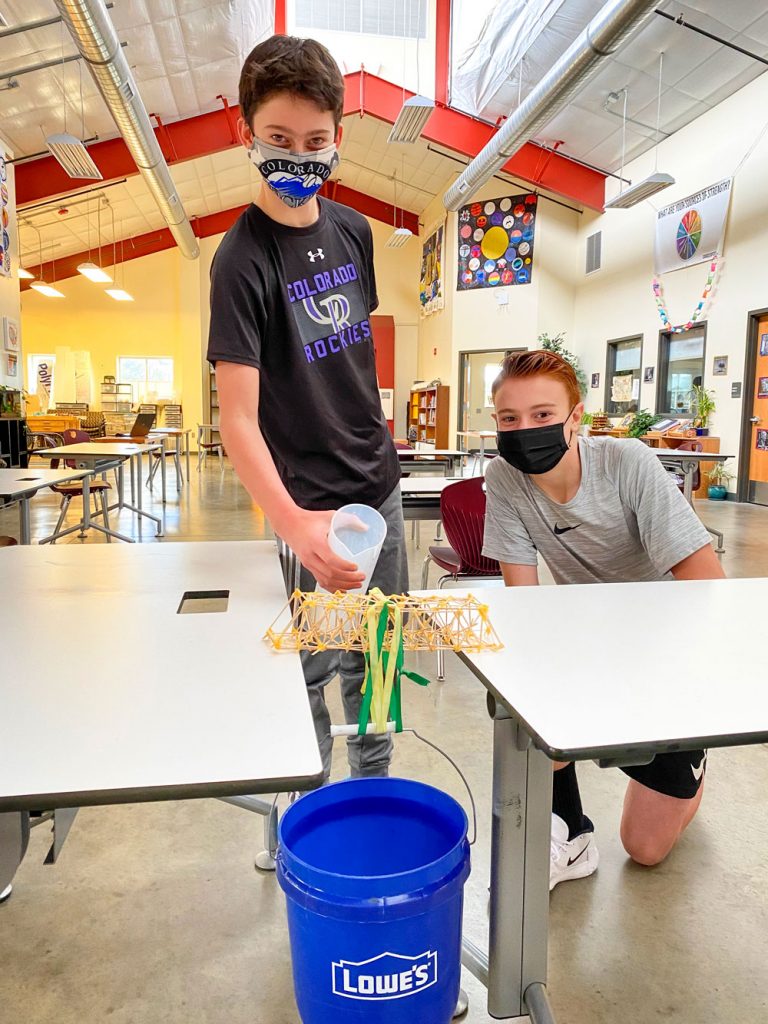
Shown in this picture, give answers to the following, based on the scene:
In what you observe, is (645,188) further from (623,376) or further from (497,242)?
(497,242)

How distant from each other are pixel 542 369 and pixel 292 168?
636 millimetres

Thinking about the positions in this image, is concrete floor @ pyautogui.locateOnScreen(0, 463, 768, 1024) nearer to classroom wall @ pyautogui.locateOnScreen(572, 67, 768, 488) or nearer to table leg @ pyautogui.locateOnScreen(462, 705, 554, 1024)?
table leg @ pyautogui.locateOnScreen(462, 705, 554, 1024)

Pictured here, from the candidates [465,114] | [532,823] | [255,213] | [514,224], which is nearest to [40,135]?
[465,114]

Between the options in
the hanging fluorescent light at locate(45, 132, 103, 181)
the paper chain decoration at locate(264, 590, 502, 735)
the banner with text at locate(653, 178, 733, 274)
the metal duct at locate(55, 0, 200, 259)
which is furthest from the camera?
the banner with text at locate(653, 178, 733, 274)

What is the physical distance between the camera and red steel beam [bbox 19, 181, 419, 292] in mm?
15195

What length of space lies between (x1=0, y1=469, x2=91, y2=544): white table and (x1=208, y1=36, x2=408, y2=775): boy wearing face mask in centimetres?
231

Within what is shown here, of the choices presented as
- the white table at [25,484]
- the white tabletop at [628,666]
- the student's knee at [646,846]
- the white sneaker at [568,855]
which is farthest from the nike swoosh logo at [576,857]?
the white table at [25,484]

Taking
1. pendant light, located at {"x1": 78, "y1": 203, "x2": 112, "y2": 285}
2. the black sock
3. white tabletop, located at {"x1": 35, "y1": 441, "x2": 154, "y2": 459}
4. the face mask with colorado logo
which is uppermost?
pendant light, located at {"x1": 78, "y1": 203, "x2": 112, "y2": 285}

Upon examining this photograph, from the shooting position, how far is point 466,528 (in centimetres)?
271

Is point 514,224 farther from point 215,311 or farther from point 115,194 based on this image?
point 215,311

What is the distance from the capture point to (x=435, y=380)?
13695mm

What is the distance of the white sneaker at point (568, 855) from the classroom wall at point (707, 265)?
24.8 feet

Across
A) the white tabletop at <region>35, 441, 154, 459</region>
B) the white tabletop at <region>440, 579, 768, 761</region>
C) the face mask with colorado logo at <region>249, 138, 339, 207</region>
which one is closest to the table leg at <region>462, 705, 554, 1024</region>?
the white tabletop at <region>440, 579, 768, 761</region>

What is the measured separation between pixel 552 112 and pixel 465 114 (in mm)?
2810
